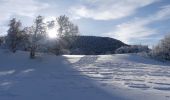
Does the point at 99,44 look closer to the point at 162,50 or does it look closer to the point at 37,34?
the point at 162,50

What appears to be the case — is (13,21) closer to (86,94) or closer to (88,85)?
(88,85)

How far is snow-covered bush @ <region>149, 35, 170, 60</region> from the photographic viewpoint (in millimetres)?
55544

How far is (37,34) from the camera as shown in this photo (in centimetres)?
4709

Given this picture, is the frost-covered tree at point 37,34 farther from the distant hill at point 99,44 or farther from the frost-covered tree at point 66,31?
the distant hill at point 99,44

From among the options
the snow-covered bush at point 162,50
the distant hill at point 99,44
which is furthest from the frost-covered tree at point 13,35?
the distant hill at point 99,44

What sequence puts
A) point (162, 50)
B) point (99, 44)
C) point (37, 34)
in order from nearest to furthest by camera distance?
1. point (37, 34)
2. point (162, 50)
3. point (99, 44)

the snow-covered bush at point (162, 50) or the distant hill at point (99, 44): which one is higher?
the distant hill at point (99, 44)

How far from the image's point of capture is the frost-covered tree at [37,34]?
4706 cm

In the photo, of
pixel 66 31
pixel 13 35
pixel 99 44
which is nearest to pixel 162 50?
pixel 66 31

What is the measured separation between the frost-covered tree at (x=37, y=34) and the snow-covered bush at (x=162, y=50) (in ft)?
58.9

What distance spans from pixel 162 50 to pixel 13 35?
24.5m

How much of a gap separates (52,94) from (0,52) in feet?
111

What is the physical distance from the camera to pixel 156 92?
17906 millimetres

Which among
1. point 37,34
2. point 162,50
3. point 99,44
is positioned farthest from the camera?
point 99,44
